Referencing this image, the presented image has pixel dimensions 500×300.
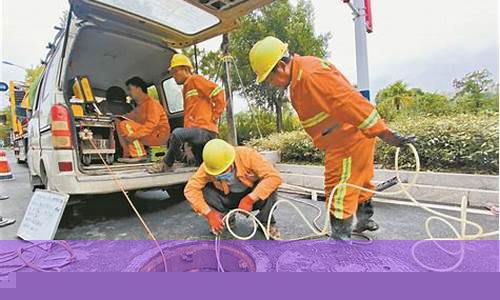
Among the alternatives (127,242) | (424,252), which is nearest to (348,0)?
(424,252)

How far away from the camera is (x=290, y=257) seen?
1.80 metres

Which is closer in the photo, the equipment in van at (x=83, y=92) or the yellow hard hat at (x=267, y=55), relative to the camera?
the yellow hard hat at (x=267, y=55)

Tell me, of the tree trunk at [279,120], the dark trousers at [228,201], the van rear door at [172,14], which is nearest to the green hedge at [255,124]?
the tree trunk at [279,120]

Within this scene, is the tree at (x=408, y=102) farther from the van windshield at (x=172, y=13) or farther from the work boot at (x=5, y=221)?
the work boot at (x=5, y=221)

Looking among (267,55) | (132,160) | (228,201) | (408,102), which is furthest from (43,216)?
(408,102)

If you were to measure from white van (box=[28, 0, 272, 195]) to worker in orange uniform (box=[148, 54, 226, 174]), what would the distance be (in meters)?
0.21

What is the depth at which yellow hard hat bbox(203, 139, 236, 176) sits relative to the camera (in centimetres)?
193

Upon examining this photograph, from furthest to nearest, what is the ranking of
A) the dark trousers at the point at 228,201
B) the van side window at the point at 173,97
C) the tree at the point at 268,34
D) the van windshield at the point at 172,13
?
the tree at the point at 268,34, the van side window at the point at 173,97, the van windshield at the point at 172,13, the dark trousers at the point at 228,201

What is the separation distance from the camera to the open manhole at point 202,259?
1744mm

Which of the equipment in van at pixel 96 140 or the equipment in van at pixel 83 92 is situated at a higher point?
the equipment in van at pixel 83 92

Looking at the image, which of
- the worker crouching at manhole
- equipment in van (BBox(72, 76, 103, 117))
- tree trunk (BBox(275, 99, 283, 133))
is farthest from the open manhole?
tree trunk (BBox(275, 99, 283, 133))

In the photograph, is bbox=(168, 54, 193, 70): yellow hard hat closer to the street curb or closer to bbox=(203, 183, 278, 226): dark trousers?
bbox=(203, 183, 278, 226): dark trousers

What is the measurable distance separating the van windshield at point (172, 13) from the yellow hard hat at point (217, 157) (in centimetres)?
158

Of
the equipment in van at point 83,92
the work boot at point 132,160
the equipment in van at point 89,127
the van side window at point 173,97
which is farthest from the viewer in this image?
the van side window at point 173,97
